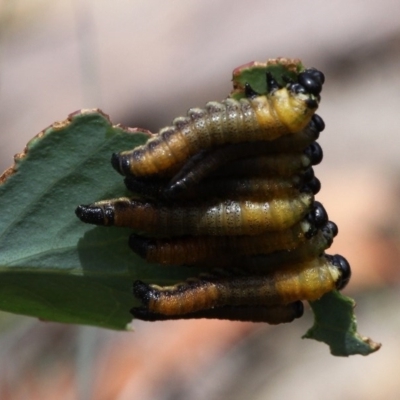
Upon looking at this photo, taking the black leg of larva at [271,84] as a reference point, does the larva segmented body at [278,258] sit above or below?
below

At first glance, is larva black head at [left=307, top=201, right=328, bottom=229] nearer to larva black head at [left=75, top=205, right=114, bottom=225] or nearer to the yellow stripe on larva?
the yellow stripe on larva

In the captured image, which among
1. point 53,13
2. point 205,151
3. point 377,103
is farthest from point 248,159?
point 53,13

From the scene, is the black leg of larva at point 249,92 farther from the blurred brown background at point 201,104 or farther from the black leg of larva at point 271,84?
the blurred brown background at point 201,104

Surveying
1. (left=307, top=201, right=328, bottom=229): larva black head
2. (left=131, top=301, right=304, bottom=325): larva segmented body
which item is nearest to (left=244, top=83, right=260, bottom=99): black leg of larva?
(left=307, top=201, right=328, bottom=229): larva black head

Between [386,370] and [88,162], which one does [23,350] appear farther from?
[88,162]

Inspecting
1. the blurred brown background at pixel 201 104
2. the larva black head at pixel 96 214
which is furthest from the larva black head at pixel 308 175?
the blurred brown background at pixel 201 104

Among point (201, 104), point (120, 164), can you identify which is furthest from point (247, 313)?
point (201, 104)

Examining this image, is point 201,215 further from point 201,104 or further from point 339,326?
point 201,104
